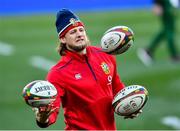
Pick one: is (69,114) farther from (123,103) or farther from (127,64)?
(127,64)

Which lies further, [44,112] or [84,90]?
[84,90]

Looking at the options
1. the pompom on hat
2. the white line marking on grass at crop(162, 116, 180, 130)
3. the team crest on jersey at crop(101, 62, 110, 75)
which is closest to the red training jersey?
the team crest on jersey at crop(101, 62, 110, 75)

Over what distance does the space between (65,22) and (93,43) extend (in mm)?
11421

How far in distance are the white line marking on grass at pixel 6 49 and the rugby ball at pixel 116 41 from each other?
11.4 m

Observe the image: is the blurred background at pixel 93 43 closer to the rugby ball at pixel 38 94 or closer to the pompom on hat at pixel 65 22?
the pompom on hat at pixel 65 22

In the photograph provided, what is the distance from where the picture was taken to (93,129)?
8.60 meters

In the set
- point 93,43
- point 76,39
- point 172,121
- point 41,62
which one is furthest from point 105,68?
point 93,43

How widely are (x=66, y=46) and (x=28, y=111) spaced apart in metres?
7.01

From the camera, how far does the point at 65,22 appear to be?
879 cm

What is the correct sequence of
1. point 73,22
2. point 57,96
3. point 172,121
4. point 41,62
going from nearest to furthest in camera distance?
point 57,96 → point 73,22 → point 172,121 → point 41,62

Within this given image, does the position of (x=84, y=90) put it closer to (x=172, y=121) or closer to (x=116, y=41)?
(x=116, y=41)

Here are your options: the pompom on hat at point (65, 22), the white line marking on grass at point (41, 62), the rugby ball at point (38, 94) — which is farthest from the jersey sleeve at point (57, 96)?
the white line marking on grass at point (41, 62)

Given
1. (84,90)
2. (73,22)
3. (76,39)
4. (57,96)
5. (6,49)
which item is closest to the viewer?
(57,96)

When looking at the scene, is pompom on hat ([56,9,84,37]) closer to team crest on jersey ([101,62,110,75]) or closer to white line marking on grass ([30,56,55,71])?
team crest on jersey ([101,62,110,75])
